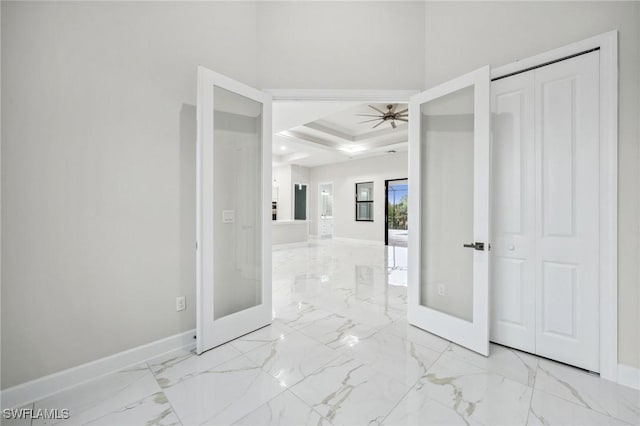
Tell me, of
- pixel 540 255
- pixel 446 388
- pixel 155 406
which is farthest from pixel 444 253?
pixel 155 406

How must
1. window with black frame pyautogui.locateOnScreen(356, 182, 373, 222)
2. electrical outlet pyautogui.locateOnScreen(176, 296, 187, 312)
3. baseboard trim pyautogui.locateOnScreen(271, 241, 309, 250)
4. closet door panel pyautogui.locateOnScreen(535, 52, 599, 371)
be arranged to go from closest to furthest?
closet door panel pyautogui.locateOnScreen(535, 52, 599, 371) → electrical outlet pyautogui.locateOnScreen(176, 296, 187, 312) → baseboard trim pyautogui.locateOnScreen(271, 241, 309, 250) → window with black frame pyautogui.locateOnScreen(356, 182, 373, 222)

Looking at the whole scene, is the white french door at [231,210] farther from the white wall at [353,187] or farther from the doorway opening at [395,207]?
the white wall at [353,187]

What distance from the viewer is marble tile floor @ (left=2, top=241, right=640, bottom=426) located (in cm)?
150

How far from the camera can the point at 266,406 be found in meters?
1.57

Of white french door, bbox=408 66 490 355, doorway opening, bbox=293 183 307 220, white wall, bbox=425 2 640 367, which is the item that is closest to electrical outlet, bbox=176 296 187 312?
white french door, bbox=408 66 490 355

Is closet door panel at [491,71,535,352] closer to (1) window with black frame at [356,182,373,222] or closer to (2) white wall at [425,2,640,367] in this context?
(2) white wall at [425,2,640,367]

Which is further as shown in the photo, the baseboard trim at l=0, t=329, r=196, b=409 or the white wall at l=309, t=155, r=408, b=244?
the white wall at l=309, t=155, r=408, b=244

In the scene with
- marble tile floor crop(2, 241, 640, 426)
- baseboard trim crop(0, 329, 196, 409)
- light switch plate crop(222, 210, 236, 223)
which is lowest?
marble tile floor crop(2, 241, 640, 426)

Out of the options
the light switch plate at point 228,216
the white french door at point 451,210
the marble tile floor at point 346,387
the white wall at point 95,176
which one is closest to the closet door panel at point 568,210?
the marble tile floor at point 346,387

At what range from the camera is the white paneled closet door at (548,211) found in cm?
192

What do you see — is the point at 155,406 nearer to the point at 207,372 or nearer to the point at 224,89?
the point at 207,372

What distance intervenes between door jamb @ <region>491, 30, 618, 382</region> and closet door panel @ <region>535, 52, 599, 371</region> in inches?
1.4

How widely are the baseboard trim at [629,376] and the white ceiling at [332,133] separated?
443cm

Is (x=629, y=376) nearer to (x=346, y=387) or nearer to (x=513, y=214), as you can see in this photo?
(x=513, y=214)
